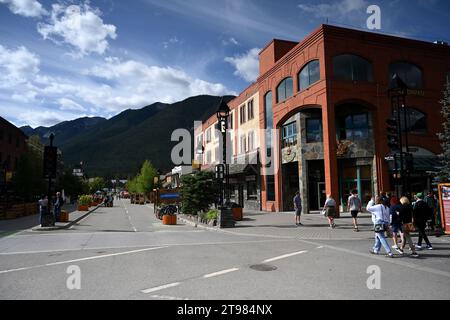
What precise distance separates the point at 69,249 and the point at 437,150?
26.2m

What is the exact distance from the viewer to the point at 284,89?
28891 mm

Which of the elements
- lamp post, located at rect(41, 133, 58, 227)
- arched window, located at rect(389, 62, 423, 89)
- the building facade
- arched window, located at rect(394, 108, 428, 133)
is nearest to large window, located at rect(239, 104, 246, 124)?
the building facade

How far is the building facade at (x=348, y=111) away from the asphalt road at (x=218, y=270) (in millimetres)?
11787

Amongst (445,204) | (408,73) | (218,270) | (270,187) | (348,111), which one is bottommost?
(218,270)

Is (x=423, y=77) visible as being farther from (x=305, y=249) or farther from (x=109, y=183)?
(x=109, y=183)

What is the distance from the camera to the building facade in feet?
77.8

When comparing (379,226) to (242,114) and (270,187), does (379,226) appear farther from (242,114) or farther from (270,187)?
(242,114)

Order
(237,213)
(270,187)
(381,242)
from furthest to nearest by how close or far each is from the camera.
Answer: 1. (270,187)
2. (237,213)
3. (381,242)

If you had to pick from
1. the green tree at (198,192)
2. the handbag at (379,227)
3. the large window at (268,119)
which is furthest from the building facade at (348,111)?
the handbag at (379,227)

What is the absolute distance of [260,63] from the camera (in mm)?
34500

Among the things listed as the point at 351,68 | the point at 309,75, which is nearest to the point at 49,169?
the point at 309,75

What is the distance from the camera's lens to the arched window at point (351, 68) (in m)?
24.1

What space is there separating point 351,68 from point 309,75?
3002mm

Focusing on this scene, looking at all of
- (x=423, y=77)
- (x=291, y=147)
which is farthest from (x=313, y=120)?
(x=423, y=77)
